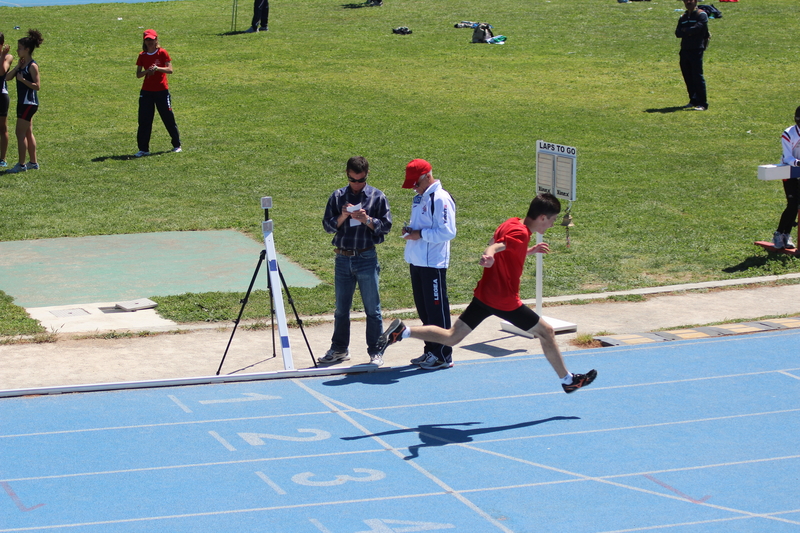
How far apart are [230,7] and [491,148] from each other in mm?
19078

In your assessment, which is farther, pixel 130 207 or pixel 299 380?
pixel 130 207

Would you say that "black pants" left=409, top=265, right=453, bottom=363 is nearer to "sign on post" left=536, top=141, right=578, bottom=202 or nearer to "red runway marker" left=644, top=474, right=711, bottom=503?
"sign on post" left=536, top=141, right=578, bottom=202

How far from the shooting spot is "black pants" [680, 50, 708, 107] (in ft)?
73.3

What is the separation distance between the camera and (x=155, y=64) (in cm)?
1827

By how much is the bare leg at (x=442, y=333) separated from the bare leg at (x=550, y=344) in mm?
586

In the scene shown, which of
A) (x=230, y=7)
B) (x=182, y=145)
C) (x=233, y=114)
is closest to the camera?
(x=182, y=145)

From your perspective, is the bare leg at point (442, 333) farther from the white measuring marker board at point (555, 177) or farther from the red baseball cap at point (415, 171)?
the white measuring marker board at point (555, 177)

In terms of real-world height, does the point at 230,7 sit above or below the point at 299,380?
above

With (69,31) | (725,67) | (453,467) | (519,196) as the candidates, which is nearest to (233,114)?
(519,196)

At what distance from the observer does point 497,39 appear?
101ft

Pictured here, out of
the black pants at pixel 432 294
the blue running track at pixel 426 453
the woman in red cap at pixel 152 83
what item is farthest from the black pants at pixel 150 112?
the blue running track at pixel 426 453

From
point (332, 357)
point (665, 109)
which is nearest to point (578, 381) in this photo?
point (332, 357)

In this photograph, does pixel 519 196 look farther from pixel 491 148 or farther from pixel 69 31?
pixel 69 31

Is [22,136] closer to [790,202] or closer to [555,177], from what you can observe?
[555,177]
